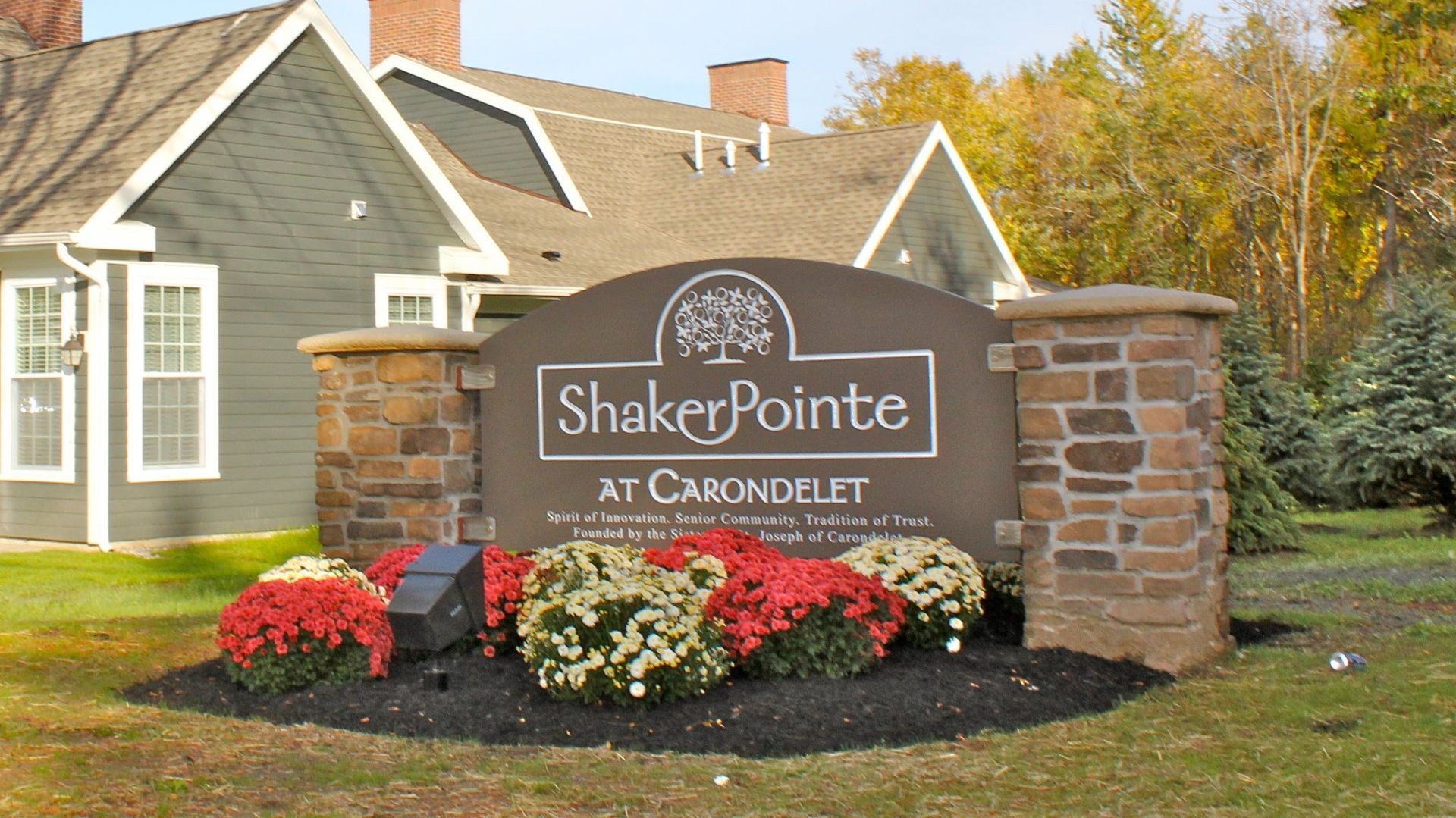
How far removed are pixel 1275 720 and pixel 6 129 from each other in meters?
14.0

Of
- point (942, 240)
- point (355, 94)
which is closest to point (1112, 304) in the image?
point (355, 94)

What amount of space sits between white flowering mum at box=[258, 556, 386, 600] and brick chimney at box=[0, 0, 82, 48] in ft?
47.5

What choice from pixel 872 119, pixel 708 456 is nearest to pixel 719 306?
pixel 708 456

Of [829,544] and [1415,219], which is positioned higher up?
[1415,219]

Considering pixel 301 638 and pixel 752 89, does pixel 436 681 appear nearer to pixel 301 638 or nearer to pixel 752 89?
pixel 301 638

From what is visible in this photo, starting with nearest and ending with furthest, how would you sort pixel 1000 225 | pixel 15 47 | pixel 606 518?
pixel 606 518, pixel 15 47, pixel 1000 225

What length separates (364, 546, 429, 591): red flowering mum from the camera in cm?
757

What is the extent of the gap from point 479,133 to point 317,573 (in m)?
16.9

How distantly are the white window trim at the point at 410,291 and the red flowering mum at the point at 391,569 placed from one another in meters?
7.87

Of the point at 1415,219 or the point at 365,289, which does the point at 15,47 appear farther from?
the point at 1415,219

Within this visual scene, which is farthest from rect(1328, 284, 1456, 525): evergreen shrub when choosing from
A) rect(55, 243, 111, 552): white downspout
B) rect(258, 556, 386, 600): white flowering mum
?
rect(55, 243, 111, 552): white downspout

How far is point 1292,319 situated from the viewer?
3183cm

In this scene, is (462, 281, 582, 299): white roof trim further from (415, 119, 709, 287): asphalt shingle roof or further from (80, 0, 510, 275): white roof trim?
(80, 0, 510, 275): white roof trim

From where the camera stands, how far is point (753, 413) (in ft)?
25.4
